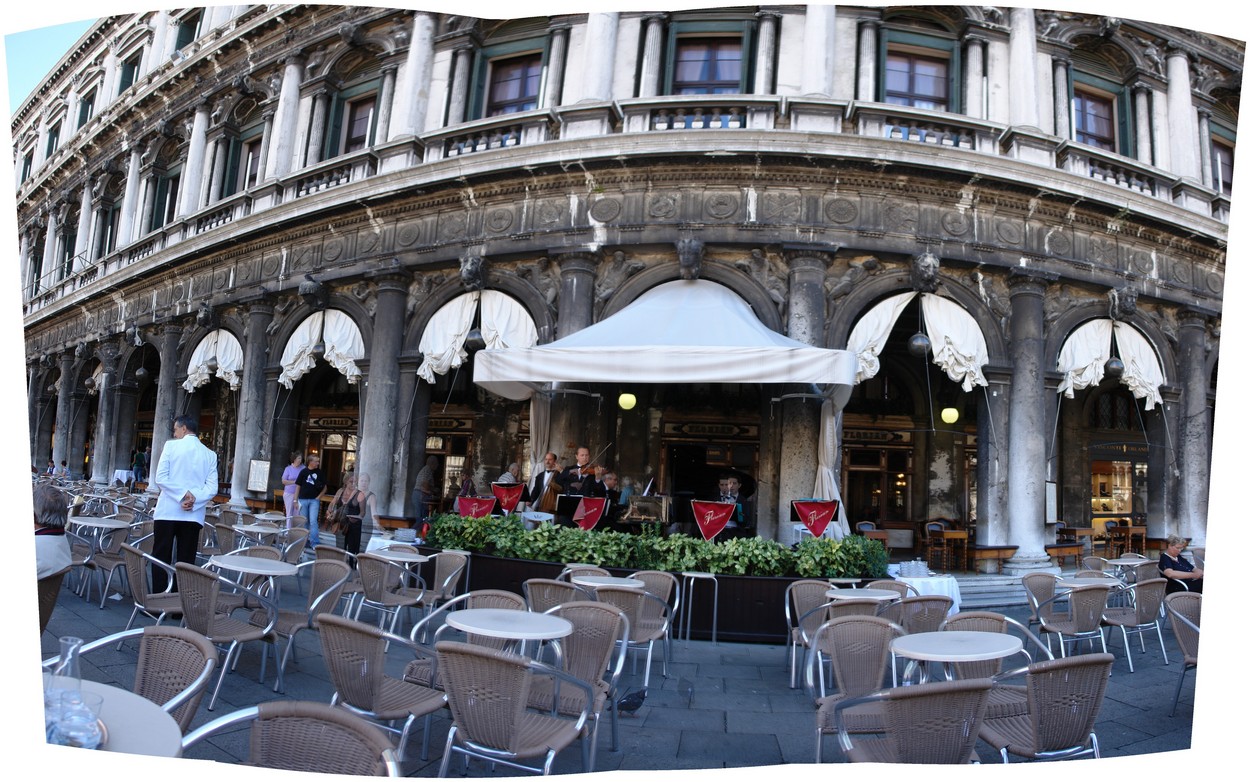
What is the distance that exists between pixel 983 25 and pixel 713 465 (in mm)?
7964

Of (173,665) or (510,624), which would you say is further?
(510,624)

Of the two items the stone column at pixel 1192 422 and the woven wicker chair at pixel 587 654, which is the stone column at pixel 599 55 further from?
the stone column at pixel 1192 422

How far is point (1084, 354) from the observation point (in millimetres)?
10727

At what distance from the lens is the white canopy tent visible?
770 cm

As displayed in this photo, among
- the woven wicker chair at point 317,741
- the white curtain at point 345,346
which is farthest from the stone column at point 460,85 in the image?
the woven wicker chair at point 317,741

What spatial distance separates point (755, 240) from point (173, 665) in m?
8.57

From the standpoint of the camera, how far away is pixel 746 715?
188 inches

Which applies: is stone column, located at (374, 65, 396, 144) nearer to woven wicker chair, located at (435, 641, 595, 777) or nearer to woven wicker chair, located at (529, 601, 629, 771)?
woven wicker chair, located at (529, 601, 629, 771)

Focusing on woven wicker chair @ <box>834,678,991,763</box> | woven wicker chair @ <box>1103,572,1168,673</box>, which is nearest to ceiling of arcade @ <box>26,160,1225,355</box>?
woven wicker chair @ <box>1103,572,1168,673</box>

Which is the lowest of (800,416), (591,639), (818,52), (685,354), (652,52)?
(591,639)

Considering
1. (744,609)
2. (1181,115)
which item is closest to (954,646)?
(744,609)

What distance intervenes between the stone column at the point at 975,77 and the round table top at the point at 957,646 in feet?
30.5

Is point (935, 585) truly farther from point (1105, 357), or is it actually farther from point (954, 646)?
point (1105, 357)

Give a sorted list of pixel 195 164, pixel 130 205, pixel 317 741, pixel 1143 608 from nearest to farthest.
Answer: pixel 317 741 → pixel 1143 608 → pixel 195 164 → pixel 130 205
